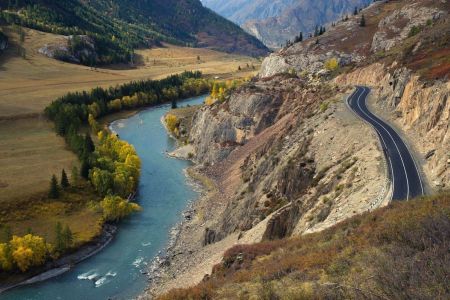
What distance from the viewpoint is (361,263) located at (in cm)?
2411

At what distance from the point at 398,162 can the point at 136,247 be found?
40802 millimetres

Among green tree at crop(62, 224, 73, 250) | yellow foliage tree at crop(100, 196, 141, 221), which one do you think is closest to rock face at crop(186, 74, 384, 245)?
yellow foliage tree at crop(100, 196, 141, 221)

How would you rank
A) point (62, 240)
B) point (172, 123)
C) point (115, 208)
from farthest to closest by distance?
1. point (172, 123)
2. point (115, 208)
3. point (62, 240)

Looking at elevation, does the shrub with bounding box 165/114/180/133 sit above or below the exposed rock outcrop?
below

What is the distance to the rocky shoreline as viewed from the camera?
61906 millimetres

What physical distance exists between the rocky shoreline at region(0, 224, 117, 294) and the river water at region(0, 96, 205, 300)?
888mm

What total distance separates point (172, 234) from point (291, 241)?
133 ft

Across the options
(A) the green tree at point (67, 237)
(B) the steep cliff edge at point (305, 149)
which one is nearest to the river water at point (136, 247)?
(B) the steep cliff edge at point (305, 149)

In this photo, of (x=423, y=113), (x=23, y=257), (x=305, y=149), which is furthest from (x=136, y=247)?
(x=423, y=113)

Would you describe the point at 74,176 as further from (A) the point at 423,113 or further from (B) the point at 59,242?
(A) the point at 423,113

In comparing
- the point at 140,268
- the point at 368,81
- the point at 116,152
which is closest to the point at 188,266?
the point at 140,268

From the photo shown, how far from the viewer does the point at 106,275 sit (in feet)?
207

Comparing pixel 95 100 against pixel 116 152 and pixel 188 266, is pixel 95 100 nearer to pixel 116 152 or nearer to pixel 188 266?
pixel 116 152

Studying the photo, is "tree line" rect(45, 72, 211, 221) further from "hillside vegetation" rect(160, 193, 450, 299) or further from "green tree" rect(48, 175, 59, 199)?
"hillside vegetation" rect(160, 193, 450, 299)
